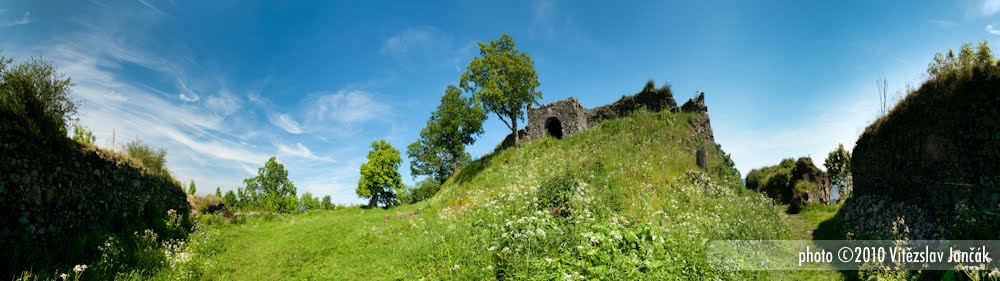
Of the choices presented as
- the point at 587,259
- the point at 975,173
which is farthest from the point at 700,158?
the point at 587,259

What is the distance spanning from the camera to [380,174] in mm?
42906

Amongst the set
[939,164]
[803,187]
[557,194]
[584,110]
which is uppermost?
[584,110]

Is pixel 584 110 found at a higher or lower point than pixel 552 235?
higher

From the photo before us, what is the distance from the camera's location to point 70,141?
10.2m

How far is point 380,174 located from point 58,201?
33.9 meters

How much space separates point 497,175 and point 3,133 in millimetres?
16806

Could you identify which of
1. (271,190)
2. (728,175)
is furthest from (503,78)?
(271,190)

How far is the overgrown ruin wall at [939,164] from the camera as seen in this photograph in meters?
8.22

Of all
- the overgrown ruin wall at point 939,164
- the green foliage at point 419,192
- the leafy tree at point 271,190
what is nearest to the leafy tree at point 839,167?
the overgrown ruin wall at point 939,164

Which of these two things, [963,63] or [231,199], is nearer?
[963,63]

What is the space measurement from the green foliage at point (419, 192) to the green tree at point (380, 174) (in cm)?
165

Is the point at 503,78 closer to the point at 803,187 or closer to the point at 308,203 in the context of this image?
the point at 803,187

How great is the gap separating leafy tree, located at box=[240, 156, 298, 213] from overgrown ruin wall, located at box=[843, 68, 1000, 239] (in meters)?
51.5

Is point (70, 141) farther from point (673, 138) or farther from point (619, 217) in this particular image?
point (673, 138)
